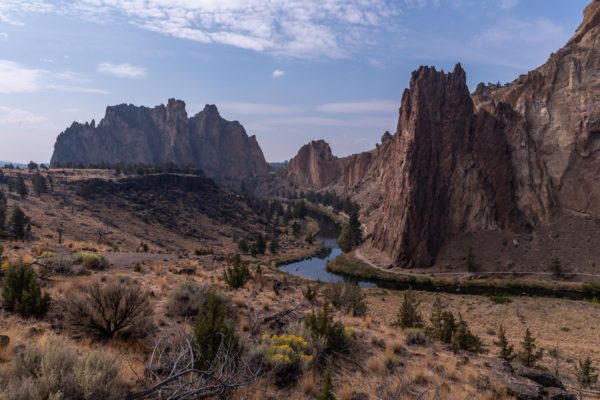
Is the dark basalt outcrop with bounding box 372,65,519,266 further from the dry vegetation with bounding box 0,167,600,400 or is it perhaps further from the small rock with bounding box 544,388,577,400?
the small rock with bounding box 544,388,577,400

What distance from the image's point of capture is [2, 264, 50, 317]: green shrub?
32.6ft

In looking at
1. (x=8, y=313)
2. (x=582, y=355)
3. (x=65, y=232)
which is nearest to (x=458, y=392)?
(x=8, y=313)

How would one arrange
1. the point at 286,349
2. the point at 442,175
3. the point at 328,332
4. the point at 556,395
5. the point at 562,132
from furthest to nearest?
the point at 442,175 < the point at 562,132 < the point at 328,332 < the point at 556,395 < the point at 286,349

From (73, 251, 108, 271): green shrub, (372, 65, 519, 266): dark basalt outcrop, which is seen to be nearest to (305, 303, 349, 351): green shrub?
(73, 251, 108, 271): green shrub

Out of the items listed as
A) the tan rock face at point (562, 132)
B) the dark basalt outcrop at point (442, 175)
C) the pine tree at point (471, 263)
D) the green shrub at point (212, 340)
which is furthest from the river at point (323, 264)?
the tan rock face at point (562, 132)

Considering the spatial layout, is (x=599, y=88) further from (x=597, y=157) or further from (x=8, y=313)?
(x=8, y=313)

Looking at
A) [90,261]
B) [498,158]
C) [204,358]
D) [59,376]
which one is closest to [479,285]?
[498,158]

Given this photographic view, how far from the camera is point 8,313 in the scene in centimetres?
1012

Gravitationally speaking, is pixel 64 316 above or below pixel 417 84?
below

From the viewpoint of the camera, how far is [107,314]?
370 inches

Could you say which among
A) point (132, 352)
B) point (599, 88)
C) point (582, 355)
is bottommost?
point (582, 355)

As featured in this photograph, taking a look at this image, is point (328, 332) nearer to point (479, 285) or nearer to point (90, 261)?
point (90, 261)

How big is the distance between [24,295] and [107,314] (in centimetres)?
243

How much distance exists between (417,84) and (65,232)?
237 ft
